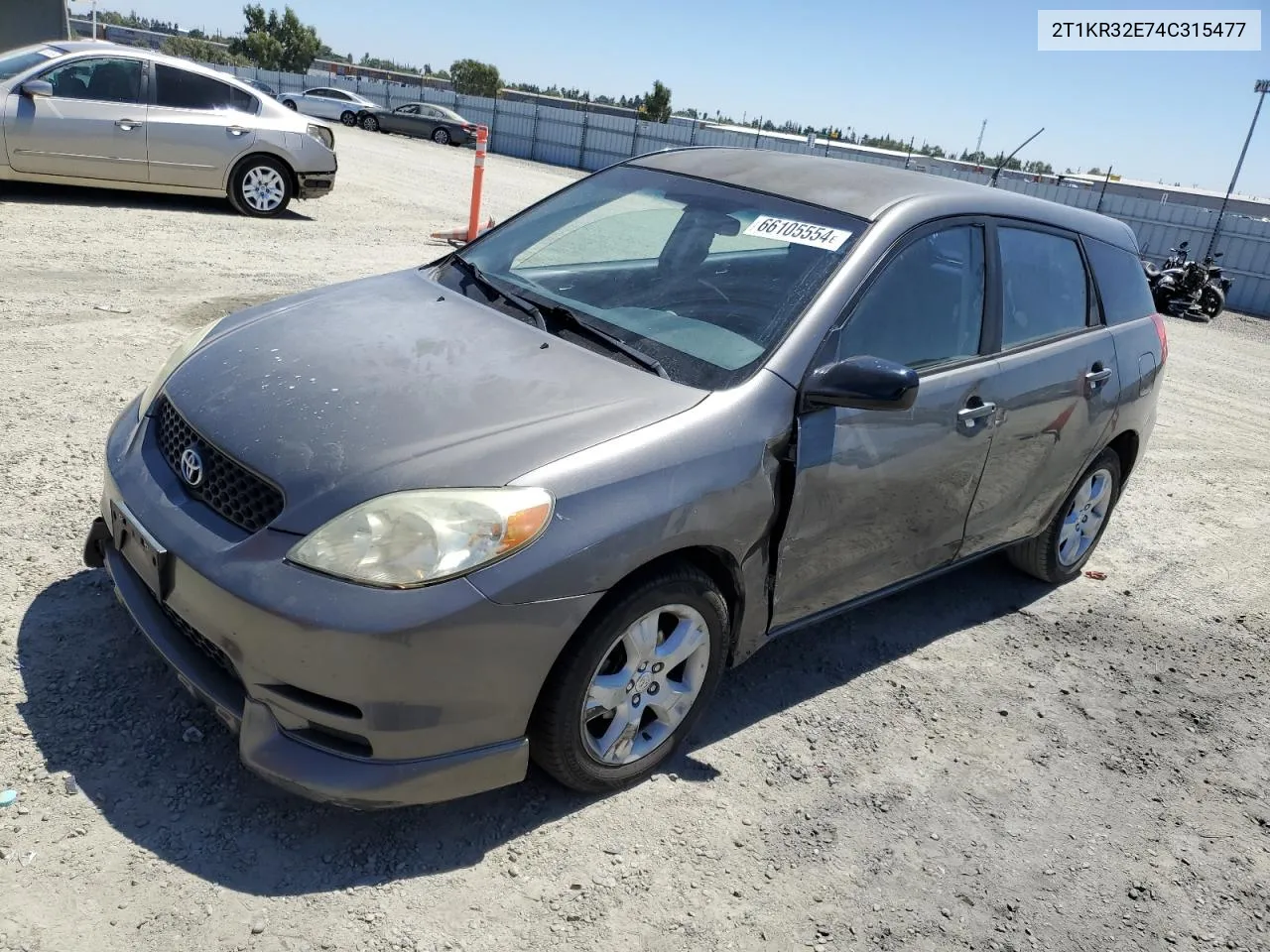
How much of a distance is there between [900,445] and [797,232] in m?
0.83

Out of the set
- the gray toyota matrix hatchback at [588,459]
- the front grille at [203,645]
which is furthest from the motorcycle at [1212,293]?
the front grille at [203,645]

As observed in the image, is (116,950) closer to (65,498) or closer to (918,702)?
(65,498)

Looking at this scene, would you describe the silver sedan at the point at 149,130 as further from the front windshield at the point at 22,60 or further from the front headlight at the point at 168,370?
the front headlight at the point at 168,370

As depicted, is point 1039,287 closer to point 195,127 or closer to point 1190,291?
point 195,127

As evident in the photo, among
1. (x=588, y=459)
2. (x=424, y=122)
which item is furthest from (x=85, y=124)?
(x=424, y=122)

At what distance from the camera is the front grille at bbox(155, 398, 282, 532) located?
8.19 feet

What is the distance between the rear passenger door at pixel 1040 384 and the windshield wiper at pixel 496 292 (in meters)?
1.67

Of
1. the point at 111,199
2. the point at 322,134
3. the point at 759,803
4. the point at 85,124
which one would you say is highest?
the point at 322,134

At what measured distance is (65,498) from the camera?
4.04m

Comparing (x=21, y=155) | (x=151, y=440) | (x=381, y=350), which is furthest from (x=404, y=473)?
(x=21, y=155)

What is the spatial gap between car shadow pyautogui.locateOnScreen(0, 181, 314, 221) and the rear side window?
30.5 feet

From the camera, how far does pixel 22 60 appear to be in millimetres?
9539

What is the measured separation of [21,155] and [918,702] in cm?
985

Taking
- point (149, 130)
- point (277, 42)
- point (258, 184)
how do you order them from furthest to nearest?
point (277, 42) < point (258, 184) < point (149, 130)
